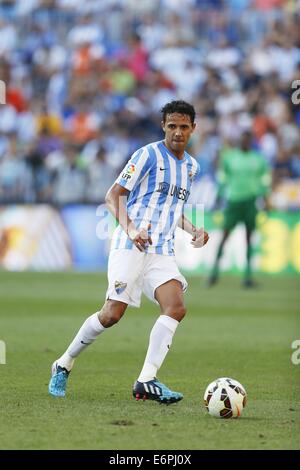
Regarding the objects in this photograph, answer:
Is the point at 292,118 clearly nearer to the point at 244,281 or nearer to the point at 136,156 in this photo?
the point at 244,281

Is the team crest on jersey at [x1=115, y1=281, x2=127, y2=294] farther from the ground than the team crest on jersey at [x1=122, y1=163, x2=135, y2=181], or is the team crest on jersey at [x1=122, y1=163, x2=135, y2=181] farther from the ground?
the team crest on jersey at [x1=122, y1=163, x2=135, y2=181]

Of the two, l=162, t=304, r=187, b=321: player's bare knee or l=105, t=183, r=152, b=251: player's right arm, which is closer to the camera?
l=105, t=183, r=152, b=251: player's right arm

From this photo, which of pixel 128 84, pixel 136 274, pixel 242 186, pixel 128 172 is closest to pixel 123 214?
pixel 128 172

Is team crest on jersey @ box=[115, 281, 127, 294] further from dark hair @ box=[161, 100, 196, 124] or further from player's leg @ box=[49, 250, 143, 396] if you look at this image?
dark hair @ box=[161, 100, 196, 124]

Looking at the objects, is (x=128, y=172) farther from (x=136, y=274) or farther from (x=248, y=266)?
(x=248, y=266)

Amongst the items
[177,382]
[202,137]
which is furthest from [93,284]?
[177,382]

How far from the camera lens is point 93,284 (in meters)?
18.5

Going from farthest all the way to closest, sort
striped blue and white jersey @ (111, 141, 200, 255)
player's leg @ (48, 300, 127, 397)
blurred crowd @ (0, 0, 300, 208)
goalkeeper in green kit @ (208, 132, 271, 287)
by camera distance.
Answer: blurred crowd @ (0, 0, 300, 208) < goalkeeper in green kit @ (208, 132, 271, 287) < striped blue and white jersey @ (111, 141, 200, 255) < player's leg @ (48, 300, 127, 397)

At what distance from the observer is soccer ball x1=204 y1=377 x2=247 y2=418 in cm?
709

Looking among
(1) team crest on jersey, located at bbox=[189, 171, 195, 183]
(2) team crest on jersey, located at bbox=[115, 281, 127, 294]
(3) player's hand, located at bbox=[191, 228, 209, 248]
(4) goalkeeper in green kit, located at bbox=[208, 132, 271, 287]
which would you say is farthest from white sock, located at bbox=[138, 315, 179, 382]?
(4) goalkeeper in green kit, located at bbox=[208, 132, 271, 287]

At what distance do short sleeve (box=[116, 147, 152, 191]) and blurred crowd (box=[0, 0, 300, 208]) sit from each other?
43.5 feet

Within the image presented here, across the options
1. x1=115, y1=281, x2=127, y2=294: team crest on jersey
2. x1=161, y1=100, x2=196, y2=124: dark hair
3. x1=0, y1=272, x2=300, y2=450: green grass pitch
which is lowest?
x1=0, y1=272, x2=300, y2=450: green grass pitch

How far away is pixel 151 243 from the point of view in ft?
25.5

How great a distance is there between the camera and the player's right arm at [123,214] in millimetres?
7565
